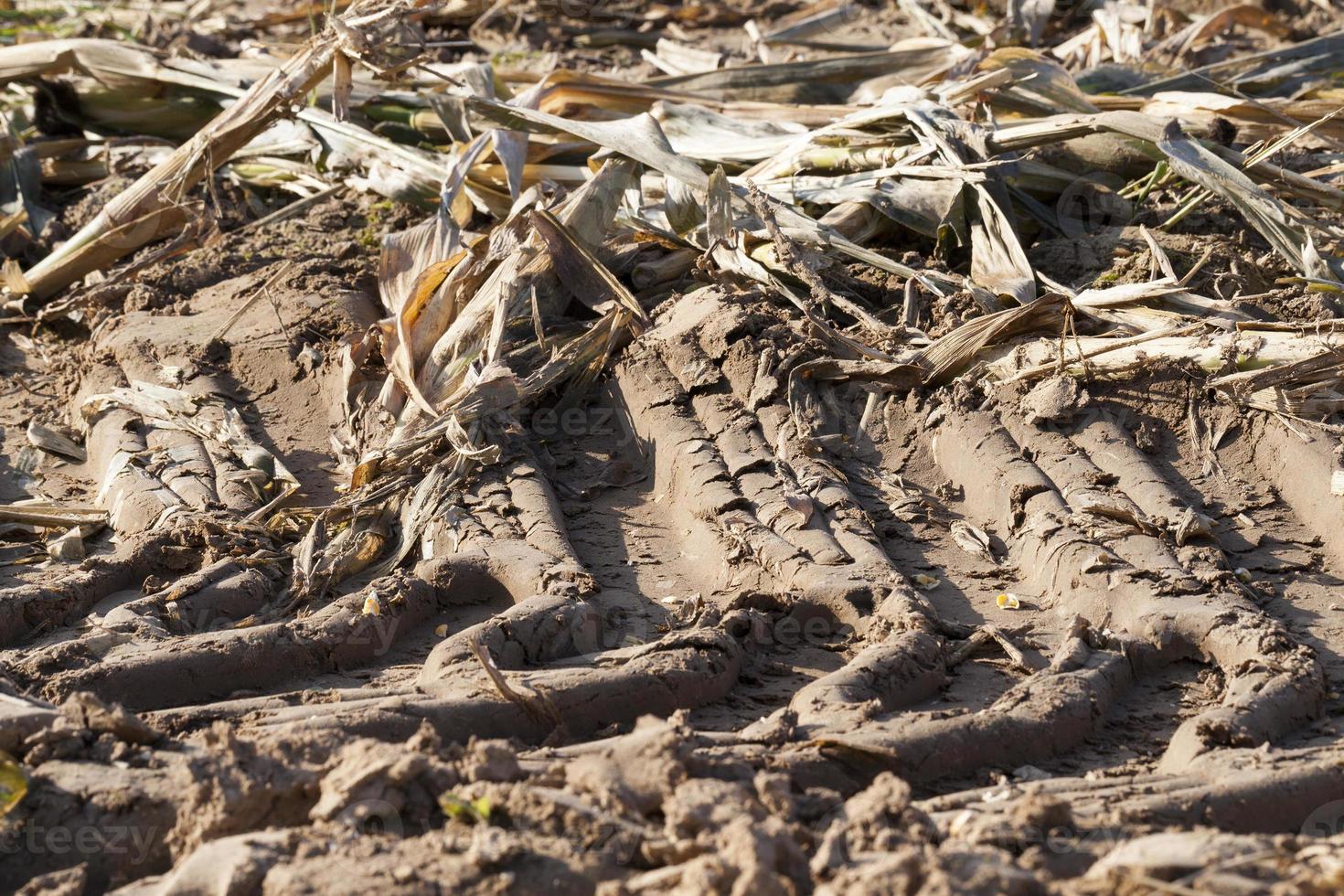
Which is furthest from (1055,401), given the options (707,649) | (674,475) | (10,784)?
(10,784)

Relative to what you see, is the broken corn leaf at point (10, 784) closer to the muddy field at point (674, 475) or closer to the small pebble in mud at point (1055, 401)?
the muddy field at point (674, 475)

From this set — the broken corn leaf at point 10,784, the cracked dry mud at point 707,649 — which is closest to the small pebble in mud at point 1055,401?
the cracked dry mud at point 707,649

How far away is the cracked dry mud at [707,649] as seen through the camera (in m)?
1.81

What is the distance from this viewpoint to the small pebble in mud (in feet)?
10.4

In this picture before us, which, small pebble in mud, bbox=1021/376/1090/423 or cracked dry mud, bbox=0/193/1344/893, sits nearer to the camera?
cracked dry mud, bbox=0/193/1344/893

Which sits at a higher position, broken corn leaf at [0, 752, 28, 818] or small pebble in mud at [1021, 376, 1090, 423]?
small pebble in mud at [1021, 376, 1090, 423]

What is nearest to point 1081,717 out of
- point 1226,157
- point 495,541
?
point 495,541

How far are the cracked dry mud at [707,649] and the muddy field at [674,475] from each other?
11 mm

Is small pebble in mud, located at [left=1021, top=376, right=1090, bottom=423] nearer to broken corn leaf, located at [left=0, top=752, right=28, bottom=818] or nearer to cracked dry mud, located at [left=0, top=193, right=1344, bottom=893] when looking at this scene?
cracked dry mud, located at [left=0, top=193, right=1344, bottom=893]

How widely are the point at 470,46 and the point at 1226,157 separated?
4267 millimetres

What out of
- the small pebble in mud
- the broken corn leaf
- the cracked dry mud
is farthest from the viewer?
the small pebble in mud

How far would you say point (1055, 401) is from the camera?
10.5 feet

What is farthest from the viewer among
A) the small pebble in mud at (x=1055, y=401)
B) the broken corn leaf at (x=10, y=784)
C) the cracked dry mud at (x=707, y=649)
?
the small pebble in mud at (x=1055, y=401)

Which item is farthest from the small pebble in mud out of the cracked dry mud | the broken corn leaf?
the broken corn leaf
